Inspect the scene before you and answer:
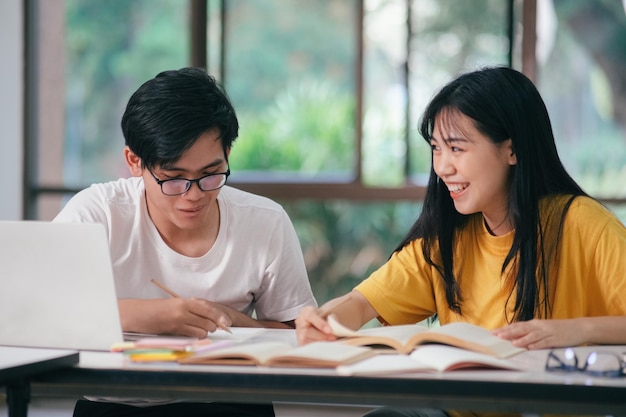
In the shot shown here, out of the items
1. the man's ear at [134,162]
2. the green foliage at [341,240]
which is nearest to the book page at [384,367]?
the man's ear at [134,162]

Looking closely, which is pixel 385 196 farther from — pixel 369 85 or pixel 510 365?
pixel 510 365

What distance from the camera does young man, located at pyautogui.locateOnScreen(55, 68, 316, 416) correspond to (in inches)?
80.8

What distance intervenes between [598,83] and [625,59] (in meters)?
0.15

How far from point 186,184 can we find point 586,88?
7.99ft

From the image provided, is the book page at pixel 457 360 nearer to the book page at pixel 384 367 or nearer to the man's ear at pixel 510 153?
the book page at pixel 384 367

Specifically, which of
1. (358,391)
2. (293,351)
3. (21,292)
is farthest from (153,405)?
(358,391)

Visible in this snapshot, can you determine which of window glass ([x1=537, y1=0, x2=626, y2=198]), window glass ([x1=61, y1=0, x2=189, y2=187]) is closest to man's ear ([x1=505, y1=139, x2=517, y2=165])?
window glass ([x1=537, y1=0, x2=626, y2=198])

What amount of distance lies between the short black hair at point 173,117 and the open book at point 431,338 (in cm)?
53

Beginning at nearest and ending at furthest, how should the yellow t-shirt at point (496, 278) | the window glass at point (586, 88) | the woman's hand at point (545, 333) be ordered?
1. the woman's hand at point (545, 333)
2. the yellow t-shirt at point (496, 278)
3. the window glass at point (586, 88)

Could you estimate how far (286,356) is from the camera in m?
1.56

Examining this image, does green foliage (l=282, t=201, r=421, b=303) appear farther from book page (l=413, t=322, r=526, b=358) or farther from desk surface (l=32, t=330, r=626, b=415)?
desk surface (l=32, t=330, r=626, b=415)

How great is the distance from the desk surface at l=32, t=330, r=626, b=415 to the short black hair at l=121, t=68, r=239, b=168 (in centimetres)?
61

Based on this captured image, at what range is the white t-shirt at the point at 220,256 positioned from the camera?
2.20m

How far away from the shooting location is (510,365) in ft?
5.11
